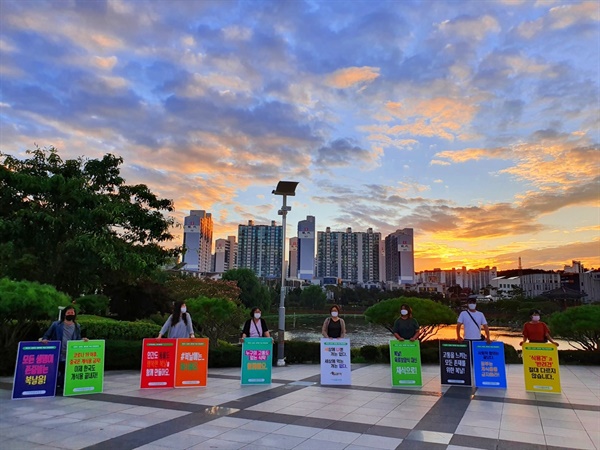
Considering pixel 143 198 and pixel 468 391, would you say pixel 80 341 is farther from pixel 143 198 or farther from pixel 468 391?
pixel 143 198

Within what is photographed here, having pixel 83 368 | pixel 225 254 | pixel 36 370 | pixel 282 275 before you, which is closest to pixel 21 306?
pixel 36 370

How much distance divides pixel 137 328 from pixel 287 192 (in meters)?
5.93

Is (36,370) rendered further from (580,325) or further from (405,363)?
(580,325)

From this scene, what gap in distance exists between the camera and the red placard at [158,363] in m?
8.41

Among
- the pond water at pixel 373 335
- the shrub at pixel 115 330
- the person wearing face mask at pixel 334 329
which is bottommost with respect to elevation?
the pond water at pixel 373 335

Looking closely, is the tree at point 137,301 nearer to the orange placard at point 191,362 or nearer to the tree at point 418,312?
the tree at point 418,312

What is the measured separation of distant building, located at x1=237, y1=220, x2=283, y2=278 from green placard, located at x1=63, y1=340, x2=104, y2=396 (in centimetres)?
14445

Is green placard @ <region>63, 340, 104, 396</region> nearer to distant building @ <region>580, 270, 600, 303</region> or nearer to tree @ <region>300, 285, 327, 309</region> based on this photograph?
tree @ <region>300, 285, 327, 309</region>

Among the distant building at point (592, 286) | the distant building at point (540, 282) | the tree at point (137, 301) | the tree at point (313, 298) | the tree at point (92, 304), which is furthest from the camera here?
the distant building at point (540, 282)

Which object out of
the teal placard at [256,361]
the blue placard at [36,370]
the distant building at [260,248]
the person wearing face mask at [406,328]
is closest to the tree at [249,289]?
the teal placard at [256,361]

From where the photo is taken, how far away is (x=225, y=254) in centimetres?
16325

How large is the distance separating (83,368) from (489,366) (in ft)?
26.0

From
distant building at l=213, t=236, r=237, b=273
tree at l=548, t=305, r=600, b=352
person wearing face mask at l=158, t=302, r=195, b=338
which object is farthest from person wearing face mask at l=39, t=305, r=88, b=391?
distant building at l=213, t=236, r=237, b=273

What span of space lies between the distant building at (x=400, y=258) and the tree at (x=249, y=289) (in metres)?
121
